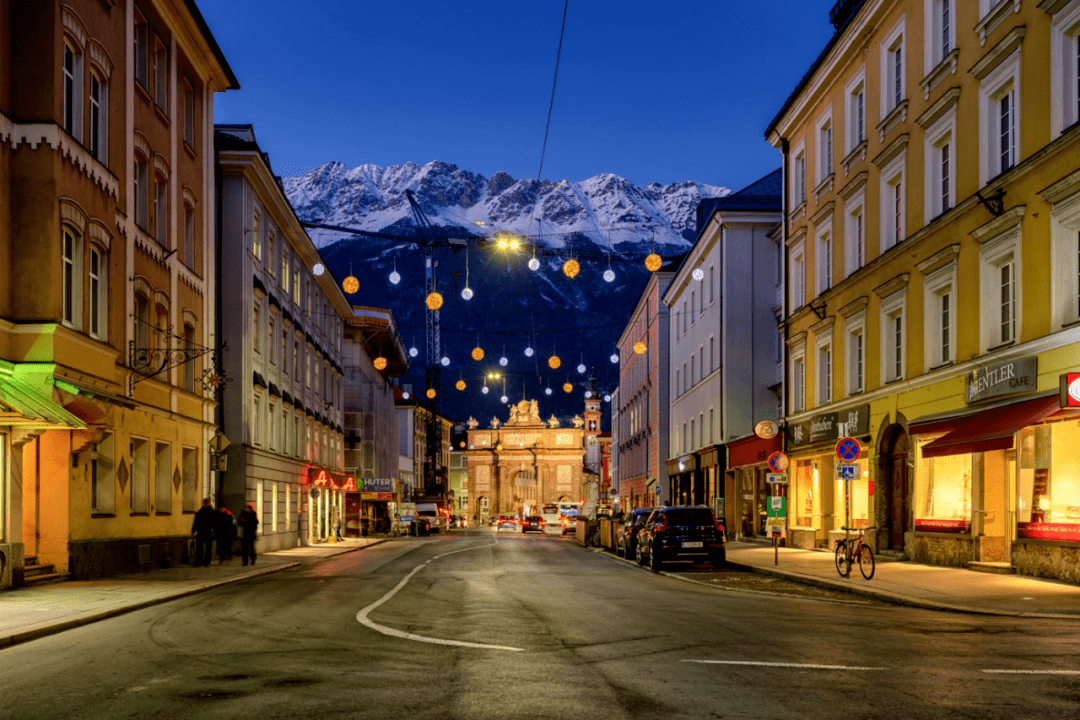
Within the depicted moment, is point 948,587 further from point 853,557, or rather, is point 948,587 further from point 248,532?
point 248,532

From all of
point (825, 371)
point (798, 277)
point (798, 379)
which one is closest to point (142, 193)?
point (825, 371)

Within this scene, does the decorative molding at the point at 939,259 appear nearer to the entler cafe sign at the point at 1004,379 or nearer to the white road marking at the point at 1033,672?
the entler cafe sign at the point at 1004,379

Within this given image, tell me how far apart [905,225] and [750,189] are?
2404 cm

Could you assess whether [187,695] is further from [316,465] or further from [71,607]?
[316,465]

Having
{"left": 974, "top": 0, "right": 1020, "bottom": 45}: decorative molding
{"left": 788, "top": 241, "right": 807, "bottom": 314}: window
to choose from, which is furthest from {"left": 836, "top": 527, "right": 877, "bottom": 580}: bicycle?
{"left": 788, "top": 241, "right": 807, "bottom": 314}: window

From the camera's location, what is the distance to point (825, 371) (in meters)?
34.1

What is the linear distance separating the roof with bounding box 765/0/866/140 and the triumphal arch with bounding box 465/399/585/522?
10393cm

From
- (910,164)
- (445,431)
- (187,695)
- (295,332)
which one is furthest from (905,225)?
(445,431)

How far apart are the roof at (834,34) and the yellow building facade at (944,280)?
10 centimetres

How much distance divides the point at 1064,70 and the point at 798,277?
1845cm

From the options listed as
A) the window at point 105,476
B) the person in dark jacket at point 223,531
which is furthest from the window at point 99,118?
the person in dark jacket at point 223,531

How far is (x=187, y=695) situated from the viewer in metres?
8.38

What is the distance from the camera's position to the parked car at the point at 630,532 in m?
34.4

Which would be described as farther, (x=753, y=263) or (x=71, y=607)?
(x=753, y=263)
